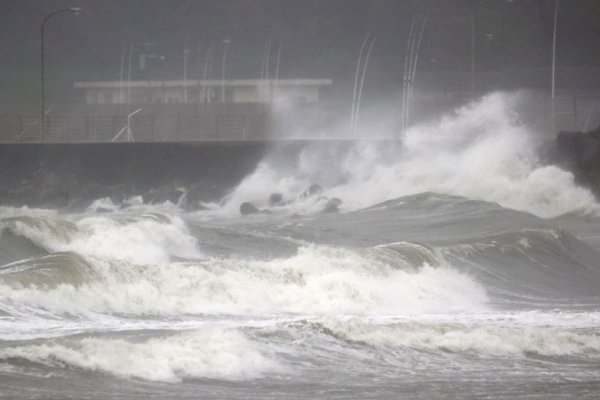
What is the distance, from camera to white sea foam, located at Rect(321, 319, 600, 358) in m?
9.98

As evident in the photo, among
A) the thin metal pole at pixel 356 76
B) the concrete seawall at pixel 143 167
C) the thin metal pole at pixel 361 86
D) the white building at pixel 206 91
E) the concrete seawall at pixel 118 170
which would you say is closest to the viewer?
the concrete seawall at pixel 143 167

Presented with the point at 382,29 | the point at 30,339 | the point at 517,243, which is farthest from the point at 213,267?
the point at 382,29

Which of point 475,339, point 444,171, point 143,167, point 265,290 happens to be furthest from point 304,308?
point 143,167

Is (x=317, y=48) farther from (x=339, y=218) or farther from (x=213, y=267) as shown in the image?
(x=213, y=267)

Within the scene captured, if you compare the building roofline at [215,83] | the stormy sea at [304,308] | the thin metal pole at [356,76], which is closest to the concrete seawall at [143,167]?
the stormy sea at [304,308]

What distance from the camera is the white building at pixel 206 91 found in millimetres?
47062

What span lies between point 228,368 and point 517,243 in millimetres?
10642

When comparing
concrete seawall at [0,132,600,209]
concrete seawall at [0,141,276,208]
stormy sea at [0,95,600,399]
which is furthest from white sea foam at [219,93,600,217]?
stormy sea at [0,95,600,399]

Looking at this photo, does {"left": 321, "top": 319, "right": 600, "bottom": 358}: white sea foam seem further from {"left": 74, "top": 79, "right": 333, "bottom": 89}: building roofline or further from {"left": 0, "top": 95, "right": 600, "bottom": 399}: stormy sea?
{"left": 74, "top": 79, "right": 333, "bottom": 89}: building roofline

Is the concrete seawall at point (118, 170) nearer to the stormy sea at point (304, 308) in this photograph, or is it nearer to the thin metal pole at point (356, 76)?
the stormy sea at point (304, 308)

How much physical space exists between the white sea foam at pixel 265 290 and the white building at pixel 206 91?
1280 inches

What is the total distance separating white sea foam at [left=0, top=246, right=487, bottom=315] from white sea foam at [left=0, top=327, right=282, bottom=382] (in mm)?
2409

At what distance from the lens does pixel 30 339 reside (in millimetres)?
9195

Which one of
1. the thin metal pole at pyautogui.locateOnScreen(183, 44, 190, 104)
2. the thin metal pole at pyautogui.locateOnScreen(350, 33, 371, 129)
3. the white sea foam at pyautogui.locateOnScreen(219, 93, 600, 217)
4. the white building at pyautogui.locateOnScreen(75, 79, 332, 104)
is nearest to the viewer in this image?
the white sea foam at pyautogui.locateOnScreen(219, 93, 600, 217)
